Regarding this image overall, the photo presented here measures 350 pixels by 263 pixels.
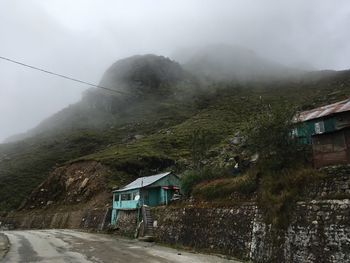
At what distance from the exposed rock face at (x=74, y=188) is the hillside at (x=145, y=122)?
52.2 inches

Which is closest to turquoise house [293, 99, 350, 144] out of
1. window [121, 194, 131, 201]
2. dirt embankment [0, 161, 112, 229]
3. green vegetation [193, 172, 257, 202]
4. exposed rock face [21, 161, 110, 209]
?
A: green vegetation [193, 172, 257, 202]

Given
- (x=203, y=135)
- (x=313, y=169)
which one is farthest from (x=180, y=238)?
(x=203, y=135)

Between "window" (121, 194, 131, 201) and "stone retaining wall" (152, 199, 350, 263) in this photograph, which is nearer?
"stone retaining wall" (152, 199, 350, 263)

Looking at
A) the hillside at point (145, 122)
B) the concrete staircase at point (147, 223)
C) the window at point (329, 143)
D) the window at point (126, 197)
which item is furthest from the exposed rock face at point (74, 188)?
the window at point (329, 143)

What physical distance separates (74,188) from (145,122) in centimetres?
4967

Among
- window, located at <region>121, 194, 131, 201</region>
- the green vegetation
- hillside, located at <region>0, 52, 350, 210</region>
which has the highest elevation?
hillside, located at <region>0, 52, 350, 210</region>

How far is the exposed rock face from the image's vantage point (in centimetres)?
6719

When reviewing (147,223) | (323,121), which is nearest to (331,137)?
(323,121)

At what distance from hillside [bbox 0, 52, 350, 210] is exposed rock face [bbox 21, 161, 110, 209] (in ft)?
4.35

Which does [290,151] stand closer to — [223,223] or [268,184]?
[268,184]

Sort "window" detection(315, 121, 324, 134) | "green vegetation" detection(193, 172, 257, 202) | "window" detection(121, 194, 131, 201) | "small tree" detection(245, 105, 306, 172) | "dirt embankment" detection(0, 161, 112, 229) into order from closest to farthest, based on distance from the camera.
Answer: "window" detection(315, 121, 324, 134)
"small tree" detection(245, 105, 306, 172)
"green vegetation" detection(193, 172, 257, 202)
"window" detection(121, 194, 131, 201)
"dirt embankment" detection(0, 161, 112, 229)

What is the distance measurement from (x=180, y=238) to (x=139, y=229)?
9.38 metres

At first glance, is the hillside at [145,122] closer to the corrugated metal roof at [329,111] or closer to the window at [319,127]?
the corrugated metal roof at [329,111]

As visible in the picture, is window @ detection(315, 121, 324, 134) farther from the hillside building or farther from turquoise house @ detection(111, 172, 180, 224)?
turquoise house @ detection(111, 172, 180, 224)
